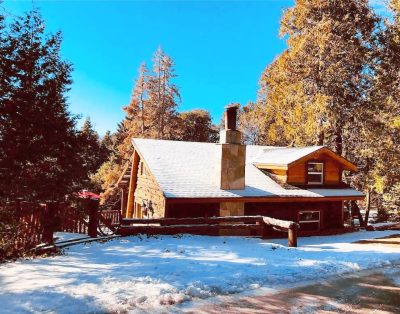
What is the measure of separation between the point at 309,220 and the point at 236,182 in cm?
550

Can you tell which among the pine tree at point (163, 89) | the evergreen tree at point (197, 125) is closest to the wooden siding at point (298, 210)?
the pine tree at point (163, 89)

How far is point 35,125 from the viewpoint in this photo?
277 inches

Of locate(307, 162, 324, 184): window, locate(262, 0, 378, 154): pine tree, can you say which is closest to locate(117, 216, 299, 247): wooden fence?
locate(307, 162, 324, 184): window

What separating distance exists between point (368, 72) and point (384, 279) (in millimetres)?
19241

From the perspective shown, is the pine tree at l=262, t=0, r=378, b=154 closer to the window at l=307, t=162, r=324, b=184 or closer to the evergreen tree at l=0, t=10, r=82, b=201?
the window at l=307, t=162, r=324, b=184

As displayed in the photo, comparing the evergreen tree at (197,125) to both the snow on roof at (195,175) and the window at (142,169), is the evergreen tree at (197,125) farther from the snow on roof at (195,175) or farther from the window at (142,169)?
the snow on roof at (195,175)

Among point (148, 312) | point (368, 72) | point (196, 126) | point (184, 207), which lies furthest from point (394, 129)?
point (196, 126)

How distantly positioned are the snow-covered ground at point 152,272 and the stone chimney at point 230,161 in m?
5.63

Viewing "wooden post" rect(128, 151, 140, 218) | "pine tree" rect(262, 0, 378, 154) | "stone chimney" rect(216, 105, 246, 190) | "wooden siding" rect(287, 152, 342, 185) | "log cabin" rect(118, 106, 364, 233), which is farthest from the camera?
"pine tree" rect(262, 0, 378, 154)

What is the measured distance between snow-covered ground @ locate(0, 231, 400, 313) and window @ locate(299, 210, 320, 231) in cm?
752

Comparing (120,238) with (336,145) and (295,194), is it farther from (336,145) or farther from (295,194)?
(336,145)

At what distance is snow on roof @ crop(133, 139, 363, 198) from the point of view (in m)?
16.3

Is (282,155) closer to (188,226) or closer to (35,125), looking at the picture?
(188,226)

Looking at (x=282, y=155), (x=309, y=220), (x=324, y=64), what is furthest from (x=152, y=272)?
(x=324, y=64)
